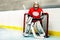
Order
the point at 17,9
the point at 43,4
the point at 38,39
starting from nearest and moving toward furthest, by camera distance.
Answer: the point at 38,39 < the point at 43,4 < the point at 17,9

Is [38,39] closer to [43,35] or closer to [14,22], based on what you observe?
[43,35]

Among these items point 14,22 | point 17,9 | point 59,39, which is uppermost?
point 17,9

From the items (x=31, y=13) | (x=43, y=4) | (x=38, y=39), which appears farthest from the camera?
(x=43, y=4)

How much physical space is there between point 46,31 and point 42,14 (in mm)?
202

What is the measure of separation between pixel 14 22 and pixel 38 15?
Result: 0.56 m

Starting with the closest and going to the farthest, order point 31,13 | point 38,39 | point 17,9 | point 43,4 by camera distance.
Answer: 1. point 38,39
2. point 31,13
3. point 43,4
4. point 17,9

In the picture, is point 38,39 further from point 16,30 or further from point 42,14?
point 16,30

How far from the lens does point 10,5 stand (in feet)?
7.95

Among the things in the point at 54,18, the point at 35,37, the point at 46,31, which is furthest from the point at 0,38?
the point at 54,18

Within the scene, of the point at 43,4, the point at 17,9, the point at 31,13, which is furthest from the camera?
the point at 17,9

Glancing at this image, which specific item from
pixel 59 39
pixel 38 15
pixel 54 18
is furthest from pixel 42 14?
pixel 59 39

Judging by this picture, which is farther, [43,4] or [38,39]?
[43,4]

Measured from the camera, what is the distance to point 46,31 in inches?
77.0

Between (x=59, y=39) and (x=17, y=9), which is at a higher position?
(x=17, y=9)
